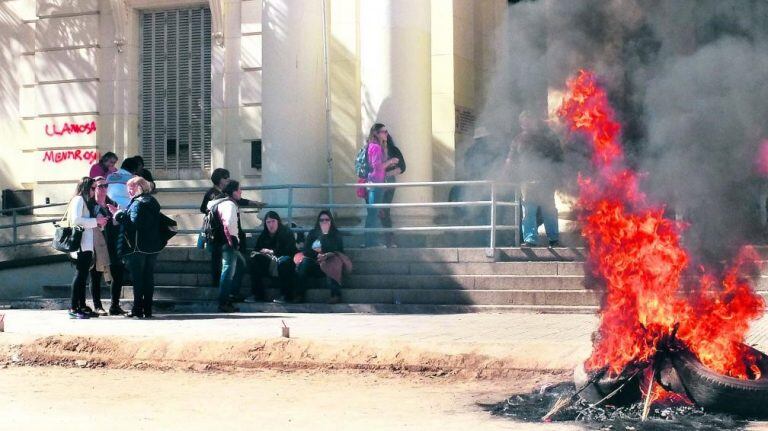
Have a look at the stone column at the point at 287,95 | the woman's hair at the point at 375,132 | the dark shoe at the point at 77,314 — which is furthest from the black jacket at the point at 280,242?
the stone column at the point at 287,95

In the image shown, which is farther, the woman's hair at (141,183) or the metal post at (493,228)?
the metal post at (493,228)

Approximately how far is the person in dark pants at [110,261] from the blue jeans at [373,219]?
136 inches

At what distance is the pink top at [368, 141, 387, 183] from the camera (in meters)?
15.5

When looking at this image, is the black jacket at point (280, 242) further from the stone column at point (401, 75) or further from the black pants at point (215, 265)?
the stone column at point (401, 75)

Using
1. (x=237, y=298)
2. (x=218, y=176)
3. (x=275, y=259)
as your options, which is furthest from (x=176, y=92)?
(x=237, y=298)

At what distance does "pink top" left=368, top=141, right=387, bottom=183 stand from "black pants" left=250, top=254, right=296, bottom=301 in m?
2.19

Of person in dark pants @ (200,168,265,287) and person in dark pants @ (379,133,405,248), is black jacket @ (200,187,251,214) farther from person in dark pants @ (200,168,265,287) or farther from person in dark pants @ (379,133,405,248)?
person in dark pants @ (379,133,405,248)

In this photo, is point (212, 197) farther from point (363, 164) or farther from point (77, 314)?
point (363, 164)

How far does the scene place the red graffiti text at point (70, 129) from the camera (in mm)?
19516

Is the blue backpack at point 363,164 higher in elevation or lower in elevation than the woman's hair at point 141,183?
higher

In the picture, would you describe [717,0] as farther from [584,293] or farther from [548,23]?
[584,293]

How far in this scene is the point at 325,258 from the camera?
45.1 ft

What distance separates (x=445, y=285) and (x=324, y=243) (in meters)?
1.50

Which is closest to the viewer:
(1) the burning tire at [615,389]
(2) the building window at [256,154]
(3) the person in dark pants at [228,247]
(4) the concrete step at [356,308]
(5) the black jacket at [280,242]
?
(1) the burning tire at [615,389]
